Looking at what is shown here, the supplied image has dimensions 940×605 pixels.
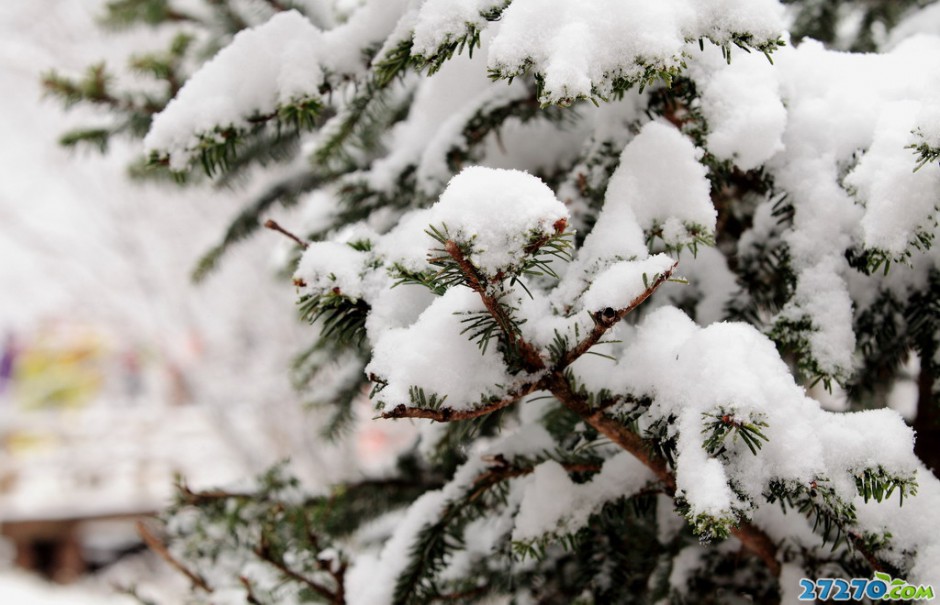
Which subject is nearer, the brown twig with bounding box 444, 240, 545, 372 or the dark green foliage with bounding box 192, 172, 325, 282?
the brown twig with bounding box 444, 240, 545, 372

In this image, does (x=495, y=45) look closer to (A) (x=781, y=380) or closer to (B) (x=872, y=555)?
(A) (x=781, y=380)

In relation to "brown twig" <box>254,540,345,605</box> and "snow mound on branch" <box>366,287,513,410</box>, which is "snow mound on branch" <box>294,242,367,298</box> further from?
"brown twig" <box>254,540,345,605</box>

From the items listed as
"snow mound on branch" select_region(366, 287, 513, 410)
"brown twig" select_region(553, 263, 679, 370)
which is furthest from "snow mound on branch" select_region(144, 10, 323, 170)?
"brown twig" select_region(553, 263, 679, 370)

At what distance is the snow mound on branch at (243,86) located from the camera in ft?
2.53

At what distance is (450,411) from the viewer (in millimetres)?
577

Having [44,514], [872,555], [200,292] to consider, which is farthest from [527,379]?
[44,514]

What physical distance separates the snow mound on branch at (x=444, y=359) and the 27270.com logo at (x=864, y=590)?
474 mm

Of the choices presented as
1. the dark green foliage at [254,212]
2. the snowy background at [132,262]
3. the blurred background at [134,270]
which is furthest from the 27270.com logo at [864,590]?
the snowy background at [132,262]

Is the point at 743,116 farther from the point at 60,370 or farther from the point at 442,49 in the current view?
the point at 60,370

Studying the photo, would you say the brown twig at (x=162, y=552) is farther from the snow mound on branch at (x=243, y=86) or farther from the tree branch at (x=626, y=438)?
the tree branch at (x=626, y=438)

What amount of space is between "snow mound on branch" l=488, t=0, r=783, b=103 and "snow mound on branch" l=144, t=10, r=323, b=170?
308mm

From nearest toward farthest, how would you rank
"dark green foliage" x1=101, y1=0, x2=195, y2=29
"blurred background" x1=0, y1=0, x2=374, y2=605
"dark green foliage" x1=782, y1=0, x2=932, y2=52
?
"dark green foliage" x1=782, y1=0, x2=932, y2=52 < "dark green foliage" x1=101, y1=0, x2=195, y2=29 < "blurred background" x1=0, y1=0, x2=374, y2=605

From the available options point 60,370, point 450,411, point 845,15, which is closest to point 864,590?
point 450,411

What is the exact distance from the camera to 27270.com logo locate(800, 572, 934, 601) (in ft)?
2.18
